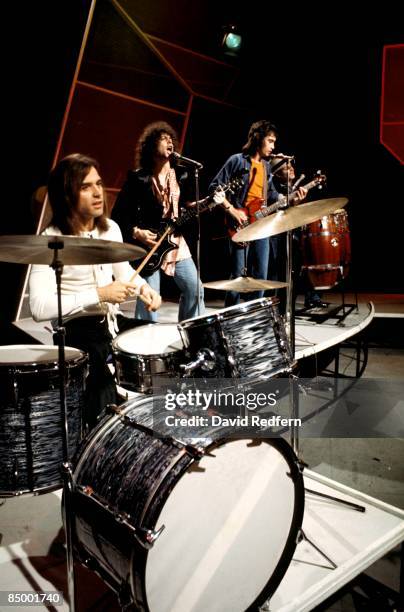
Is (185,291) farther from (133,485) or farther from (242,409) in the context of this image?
(133,485)

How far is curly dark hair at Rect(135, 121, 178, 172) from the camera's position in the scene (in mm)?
3760

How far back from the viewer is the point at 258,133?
175 inches

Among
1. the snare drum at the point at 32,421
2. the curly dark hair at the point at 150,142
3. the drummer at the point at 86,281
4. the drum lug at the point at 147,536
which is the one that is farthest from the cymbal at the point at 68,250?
the curly dark hair at the point at 150,142

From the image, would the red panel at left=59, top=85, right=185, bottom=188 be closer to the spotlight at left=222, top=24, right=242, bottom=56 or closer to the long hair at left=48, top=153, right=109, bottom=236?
the spotlight at left=222, top=24, right=242, bottom=56

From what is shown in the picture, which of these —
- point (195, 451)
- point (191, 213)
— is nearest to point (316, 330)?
point (191, 213)

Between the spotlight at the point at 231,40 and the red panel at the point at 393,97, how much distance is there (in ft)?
6.78

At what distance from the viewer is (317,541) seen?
1.98m

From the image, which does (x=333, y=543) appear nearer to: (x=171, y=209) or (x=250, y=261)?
(x=171, y=209)

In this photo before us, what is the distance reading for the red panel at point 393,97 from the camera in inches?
242

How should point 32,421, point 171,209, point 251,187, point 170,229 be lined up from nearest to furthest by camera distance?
point 32,421 < point 170,229 < point 171,209 < point 251,187

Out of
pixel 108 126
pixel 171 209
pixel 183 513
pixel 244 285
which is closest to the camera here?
pixel 183 513

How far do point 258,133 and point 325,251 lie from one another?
55.9 inches

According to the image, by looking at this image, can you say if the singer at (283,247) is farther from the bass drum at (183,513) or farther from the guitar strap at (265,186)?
the bass drum at (183,513)

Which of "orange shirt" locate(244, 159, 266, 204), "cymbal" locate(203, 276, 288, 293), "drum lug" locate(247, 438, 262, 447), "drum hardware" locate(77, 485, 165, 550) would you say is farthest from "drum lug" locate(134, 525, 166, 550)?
"orange shirt" locate(244, 159, 266, 204)
